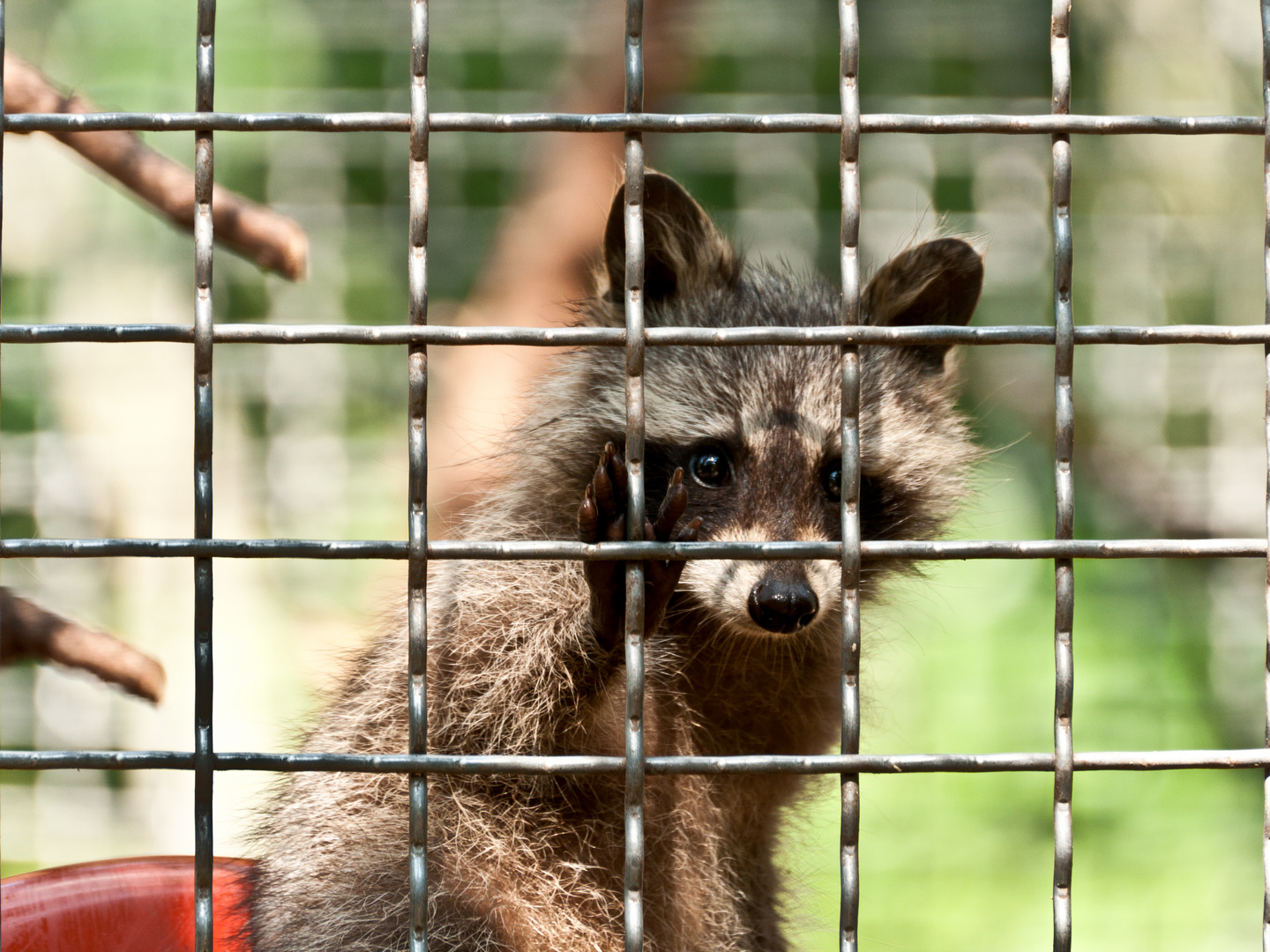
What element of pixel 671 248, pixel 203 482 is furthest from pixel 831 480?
pixel 203 482

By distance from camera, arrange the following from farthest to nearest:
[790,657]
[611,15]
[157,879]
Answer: [611,15] < [790,657] < [157,879]

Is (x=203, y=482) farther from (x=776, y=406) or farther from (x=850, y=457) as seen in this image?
(x=776, y=406)

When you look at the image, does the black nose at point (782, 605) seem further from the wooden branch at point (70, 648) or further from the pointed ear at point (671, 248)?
the wooden branch at point (70, 648)

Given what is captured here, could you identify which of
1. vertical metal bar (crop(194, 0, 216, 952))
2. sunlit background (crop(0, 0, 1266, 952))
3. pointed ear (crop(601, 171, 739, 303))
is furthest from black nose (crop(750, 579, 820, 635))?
sunlit background (crop(0, 0, 1266, 952))

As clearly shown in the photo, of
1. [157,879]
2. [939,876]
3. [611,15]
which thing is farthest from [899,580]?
[611,15]

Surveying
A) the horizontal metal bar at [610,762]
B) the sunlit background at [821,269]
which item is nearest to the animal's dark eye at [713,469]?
the horizontal metal bar at [610,762]

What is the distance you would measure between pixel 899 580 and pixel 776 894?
821 millimetres

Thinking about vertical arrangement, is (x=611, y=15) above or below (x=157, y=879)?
above

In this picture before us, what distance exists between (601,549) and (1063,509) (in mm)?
643

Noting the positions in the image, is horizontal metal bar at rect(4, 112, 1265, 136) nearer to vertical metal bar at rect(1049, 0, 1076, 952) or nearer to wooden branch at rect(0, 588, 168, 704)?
vertical metal bar at rect(1049, 0, 1076, 952)

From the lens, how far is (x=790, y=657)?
2.71m

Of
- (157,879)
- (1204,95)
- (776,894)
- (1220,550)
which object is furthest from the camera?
(1204,95)

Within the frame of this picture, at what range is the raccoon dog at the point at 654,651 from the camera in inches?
90.8

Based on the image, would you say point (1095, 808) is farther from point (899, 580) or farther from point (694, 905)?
point (694, 905)
